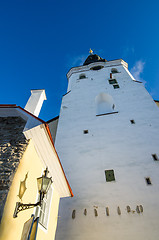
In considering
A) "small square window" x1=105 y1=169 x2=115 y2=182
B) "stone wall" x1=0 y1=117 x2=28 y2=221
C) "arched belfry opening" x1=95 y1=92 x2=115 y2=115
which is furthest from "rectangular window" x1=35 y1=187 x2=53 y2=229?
"arched belfry opening" x1=95 y1=92 x2=115 y2=115

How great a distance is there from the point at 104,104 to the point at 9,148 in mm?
9018

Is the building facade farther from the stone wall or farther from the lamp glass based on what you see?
the lamp glass

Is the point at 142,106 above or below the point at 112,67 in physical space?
below

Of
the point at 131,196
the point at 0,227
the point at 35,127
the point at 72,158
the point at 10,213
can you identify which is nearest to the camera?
the point at 0,227

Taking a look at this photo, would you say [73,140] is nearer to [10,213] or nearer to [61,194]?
[61,194]

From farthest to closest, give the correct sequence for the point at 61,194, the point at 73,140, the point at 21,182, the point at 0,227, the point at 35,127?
the point at 73,140
the point at 61,194
the point at 35,127
the point at 21,182
the point at 0,227

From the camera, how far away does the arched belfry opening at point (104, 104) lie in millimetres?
10686

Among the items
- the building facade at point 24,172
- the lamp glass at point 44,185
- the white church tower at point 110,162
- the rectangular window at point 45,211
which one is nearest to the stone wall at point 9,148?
the building facade at point 24,172

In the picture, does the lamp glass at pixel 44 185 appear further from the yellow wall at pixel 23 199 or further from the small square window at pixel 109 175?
the small square window at pixel 109 175

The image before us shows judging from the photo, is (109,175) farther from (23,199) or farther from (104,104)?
(104,104)

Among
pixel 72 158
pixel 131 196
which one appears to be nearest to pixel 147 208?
pixel 131 196

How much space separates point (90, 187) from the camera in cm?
642

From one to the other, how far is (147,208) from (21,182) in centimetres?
474

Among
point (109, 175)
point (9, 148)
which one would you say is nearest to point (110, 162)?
point (109, 175)
